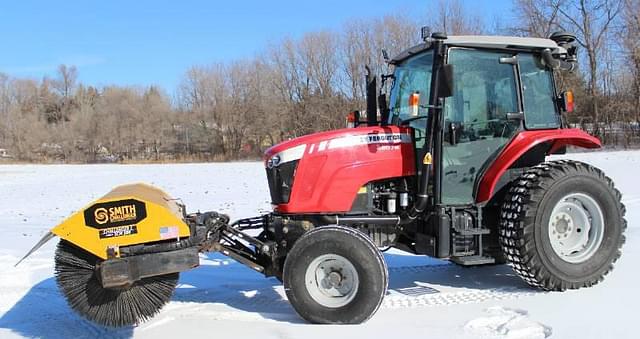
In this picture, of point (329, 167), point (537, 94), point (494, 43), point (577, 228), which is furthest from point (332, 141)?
point (577, 228)

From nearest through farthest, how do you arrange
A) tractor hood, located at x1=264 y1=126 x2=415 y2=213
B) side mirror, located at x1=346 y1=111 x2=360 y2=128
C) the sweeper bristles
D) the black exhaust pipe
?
the sweeper bristles, tractor hood, located at x1=264 y1=126 x2=415 y2=213, the black exhaust pipe, side mirror, located at x1=346 y1=111 x2=360 y2=128

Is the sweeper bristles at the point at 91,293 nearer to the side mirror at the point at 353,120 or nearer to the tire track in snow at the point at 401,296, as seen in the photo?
the tire track in snow at the point at 401,296

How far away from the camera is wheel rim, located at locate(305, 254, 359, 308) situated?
4434mm

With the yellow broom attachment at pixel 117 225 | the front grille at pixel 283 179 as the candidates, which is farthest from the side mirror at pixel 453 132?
the yellow broom attachment at pixel 117 225

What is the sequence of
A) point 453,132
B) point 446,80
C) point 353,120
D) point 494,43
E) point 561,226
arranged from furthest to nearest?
point 353,120 → point 561,226 → point 494,43 → point 453,132 → point 446,80

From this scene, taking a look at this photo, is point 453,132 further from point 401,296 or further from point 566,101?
point 401,296

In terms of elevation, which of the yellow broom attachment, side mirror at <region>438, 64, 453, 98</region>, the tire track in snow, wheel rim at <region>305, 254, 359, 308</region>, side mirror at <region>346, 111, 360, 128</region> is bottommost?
the tire track in snow

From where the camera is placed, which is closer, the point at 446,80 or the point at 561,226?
the point at 446,80

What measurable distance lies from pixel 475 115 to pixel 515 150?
45 centimetres

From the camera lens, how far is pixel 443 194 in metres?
4.96

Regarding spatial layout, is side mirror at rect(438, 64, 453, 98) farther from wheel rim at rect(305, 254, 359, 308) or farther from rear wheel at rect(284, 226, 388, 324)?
wheel rim at rect(305, 254, 359, 308)

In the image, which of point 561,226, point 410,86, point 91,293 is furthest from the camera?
point 410,86

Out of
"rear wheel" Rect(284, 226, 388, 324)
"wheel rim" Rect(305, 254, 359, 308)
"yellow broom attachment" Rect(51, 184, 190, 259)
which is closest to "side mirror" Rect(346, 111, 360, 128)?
"rear wheel" Rect(284, 226, 388, 324)

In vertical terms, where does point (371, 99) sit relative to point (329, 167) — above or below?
above
